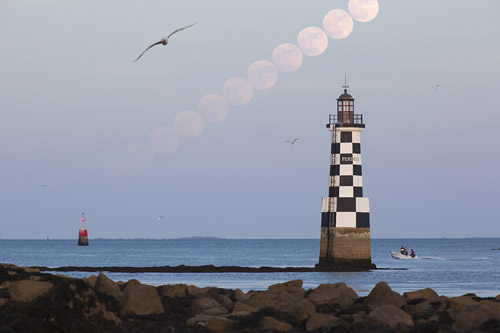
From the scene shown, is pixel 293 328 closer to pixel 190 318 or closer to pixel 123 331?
pixel 190 318

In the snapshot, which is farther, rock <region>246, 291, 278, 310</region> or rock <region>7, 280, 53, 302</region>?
rock <region>246, 291, 278, 310</region>

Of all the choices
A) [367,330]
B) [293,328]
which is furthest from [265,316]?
[367,330]

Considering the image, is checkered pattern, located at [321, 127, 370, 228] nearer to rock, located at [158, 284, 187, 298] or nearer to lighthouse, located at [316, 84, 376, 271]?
lighthouse, located at [316, 84, 376, 271]

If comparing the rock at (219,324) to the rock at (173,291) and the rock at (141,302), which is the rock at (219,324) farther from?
the rock at (173,291)

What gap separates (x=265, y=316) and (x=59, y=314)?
333 cm

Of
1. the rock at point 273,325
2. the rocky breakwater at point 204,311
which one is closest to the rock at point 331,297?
the rocky breakwater at point 204,311

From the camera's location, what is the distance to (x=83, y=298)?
525 inches

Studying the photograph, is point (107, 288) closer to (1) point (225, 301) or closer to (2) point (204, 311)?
(2) point (204, 311)

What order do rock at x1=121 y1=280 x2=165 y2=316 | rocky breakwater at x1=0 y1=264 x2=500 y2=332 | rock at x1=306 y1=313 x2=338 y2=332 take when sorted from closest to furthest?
1. rocky breakwater at x1=0 y1=264 x2=500 y2=332
2. rock at x1=306 y1=313 x2=338 y2=332
3. rock at x1=121 y1=280 x2=165 y2=316

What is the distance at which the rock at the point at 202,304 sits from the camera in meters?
14.9

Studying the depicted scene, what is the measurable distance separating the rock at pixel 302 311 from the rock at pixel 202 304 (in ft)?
4.73

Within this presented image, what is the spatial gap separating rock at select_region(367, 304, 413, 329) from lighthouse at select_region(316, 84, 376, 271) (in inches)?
1177

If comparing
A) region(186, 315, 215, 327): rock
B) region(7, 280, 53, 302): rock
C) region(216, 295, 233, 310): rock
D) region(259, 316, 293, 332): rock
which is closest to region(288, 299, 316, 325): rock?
region(259, 316, 293, 332): rock

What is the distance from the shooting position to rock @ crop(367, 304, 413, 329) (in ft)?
45.4
